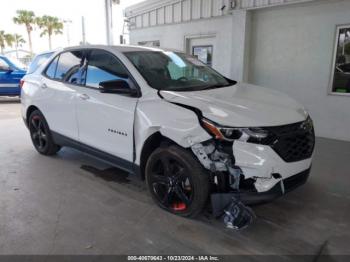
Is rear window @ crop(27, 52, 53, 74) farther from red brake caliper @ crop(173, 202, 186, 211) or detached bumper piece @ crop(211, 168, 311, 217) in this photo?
detached bumper piece @ crop(211, 168, 311, 217)

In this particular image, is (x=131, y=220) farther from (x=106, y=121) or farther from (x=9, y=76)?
(x=9, y=76)

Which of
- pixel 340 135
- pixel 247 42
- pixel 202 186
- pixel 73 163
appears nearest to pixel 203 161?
pixel 202 186

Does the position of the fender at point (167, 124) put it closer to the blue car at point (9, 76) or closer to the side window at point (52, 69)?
the side window at point (52, 69)

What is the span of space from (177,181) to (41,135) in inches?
117

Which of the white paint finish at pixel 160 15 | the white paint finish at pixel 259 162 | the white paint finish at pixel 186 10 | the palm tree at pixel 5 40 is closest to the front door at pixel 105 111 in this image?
the white paint finish at pixel 259 162

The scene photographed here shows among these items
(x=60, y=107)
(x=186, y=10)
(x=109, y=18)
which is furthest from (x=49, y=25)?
(x=60, y=107)

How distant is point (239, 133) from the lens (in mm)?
2619

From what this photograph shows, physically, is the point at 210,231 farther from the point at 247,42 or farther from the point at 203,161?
the point at 247,42

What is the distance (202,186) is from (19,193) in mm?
2322

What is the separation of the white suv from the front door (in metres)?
0.01

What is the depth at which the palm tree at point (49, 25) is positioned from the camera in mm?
36938

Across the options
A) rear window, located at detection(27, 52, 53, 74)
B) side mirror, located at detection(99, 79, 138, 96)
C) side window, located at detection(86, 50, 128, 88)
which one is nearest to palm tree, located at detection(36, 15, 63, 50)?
rear window, located at detection(27, 52, 53, 74)

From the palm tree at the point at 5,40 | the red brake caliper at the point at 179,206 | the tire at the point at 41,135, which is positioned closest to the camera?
the red brake caliper at the point at 179,206

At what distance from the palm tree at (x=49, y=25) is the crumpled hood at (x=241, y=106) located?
39.4 metres
